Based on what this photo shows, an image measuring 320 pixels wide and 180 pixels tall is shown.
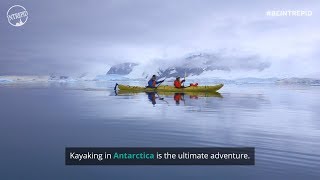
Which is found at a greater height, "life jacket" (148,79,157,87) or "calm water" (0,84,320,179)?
"life jacket" (148,79,157,87)

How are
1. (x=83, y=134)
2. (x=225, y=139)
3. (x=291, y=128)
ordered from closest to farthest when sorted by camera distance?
(x=225, y=139), (x=83, y=134), (x=291, y=128)

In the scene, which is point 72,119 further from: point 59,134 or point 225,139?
point 225,139

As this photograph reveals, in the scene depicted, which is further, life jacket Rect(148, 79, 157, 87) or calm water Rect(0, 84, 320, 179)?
life jacket Rect(148, 79, 157, 87)

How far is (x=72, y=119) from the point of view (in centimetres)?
1155

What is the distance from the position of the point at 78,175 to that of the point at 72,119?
19.2 feet

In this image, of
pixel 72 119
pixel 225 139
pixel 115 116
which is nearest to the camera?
pixel 225 139

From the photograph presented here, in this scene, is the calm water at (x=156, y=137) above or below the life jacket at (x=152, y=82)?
below

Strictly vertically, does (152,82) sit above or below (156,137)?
above

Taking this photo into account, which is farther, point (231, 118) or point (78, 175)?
point (231, 118)

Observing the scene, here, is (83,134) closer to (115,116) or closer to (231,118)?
(115,116)

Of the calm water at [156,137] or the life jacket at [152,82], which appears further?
the life jacket at [152,82]

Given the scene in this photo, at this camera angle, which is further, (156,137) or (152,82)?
(152,82)

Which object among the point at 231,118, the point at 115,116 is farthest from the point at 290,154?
the point at 115,116

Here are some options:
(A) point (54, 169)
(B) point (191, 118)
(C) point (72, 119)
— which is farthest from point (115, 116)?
(A) point (54, 169)
